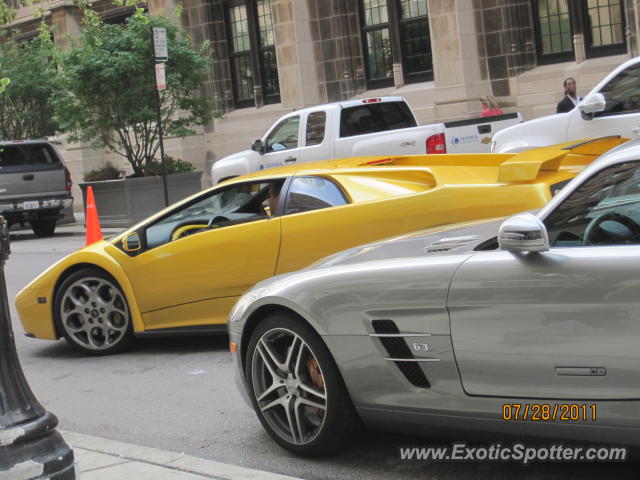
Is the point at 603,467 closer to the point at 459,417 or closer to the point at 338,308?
the point at 459,417

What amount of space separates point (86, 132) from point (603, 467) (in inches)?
766

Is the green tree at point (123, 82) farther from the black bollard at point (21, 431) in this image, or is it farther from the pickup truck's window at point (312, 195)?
the black bollard at point (21, 431)

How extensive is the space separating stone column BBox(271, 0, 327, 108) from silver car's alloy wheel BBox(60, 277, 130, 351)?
55.1ft

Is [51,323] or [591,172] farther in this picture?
[51,323]

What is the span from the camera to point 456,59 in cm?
2164

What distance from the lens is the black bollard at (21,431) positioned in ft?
13.3

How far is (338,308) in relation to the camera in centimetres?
489

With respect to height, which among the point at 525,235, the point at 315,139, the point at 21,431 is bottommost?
the point at 21,431

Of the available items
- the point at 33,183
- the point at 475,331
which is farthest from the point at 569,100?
the point at 475,331

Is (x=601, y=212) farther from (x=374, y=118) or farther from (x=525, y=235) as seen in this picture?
(x=374, y=118)

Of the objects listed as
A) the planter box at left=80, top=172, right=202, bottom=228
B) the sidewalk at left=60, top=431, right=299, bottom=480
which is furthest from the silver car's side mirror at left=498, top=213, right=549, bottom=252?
the planter box at left=80, top=172, right=202, bottom=228

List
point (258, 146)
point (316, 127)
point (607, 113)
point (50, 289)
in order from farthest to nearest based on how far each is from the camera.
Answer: point (258, 146) → point (316, 127) → point (607, 113) → point (50, 289)

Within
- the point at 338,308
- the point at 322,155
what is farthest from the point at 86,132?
the point at 338,308

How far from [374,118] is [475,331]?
43.6ft
